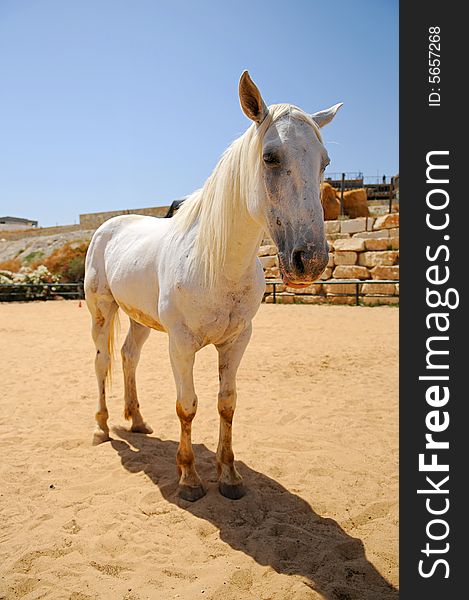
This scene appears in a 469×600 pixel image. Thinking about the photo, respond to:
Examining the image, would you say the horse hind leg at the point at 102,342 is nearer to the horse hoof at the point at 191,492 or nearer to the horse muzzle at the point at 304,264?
the horse hoof at the point at 191,492

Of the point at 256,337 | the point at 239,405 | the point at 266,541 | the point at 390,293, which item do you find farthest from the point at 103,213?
the point at 266,541

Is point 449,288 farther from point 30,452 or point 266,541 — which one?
point 30,452

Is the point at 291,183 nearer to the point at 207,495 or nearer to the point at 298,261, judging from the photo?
the point at 298,261

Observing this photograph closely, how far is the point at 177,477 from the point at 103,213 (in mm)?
26140

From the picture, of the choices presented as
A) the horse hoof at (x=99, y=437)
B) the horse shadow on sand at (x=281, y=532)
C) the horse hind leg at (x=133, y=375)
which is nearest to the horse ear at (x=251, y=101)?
the horse shadow on sand at (x=281, y=532)

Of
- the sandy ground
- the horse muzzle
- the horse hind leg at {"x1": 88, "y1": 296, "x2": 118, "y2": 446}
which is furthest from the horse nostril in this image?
the horse hind leg at {"x1": 88, "y1": 296, "x2": 118, "y2": 446}

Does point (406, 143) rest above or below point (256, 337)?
above

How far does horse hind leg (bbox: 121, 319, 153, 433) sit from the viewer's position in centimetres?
402

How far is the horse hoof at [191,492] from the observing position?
2793 millimetres

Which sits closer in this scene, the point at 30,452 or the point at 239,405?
the point at 30,452

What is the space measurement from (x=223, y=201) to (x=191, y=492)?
1837 mm

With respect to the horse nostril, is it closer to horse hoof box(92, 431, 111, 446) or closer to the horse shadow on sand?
the horse shadow on sand

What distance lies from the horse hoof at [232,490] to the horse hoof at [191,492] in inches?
5.0

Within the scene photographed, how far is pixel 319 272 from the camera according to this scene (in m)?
1.85
